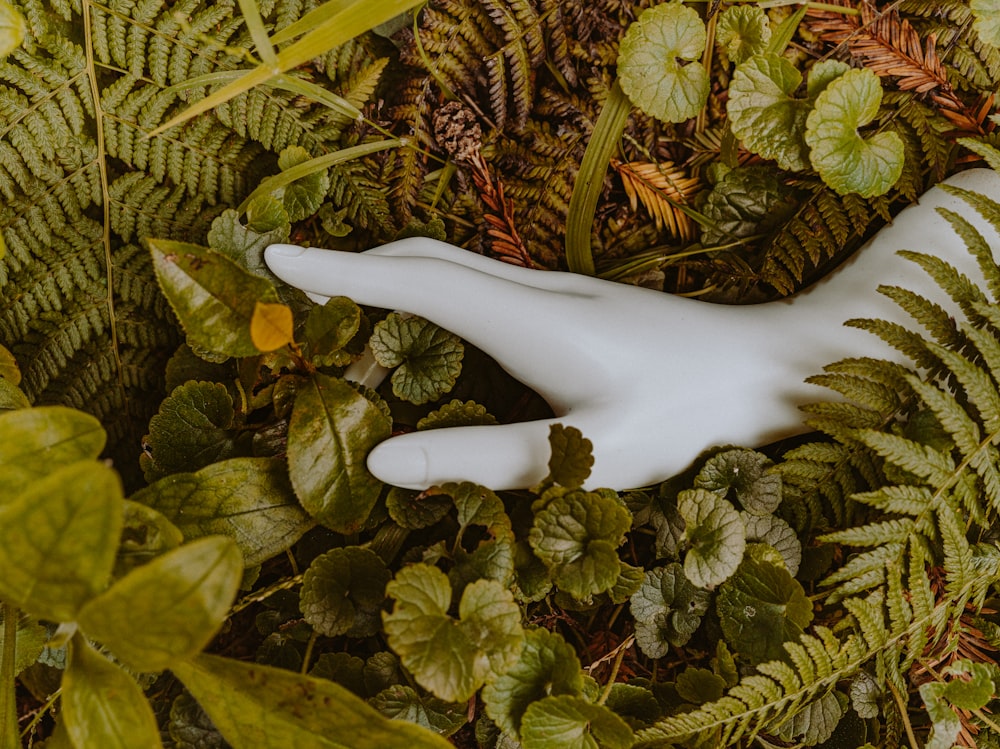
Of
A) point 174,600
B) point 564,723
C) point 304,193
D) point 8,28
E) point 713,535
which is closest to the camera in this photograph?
point 174,600

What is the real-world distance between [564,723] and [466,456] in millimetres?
436

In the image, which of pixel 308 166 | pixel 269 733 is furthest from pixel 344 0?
pixel 269 733

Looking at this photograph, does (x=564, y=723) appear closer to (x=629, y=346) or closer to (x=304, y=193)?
(x=629, y=346)

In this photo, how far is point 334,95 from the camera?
4.15 feet

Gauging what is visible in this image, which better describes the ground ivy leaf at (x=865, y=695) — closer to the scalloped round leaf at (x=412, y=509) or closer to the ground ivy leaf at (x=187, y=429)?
the scalloped round leaf at (x=412, y=509)

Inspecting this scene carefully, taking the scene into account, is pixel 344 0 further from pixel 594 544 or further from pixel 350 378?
pixel 594 544

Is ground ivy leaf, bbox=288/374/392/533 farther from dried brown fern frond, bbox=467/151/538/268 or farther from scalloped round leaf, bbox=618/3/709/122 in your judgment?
scalloped round leaf, bbox=618/3/709/122

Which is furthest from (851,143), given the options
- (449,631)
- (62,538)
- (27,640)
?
(27,640)

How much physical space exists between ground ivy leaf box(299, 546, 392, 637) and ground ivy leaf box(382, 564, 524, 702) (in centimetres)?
14

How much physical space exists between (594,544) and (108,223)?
1.06 meters

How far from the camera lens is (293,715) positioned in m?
0.91

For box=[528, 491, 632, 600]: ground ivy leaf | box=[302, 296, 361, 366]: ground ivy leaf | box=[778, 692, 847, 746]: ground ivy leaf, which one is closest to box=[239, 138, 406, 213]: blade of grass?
box=[302, 296, 361, 366]: ground ivy leaf

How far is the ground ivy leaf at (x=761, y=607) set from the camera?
117 cm

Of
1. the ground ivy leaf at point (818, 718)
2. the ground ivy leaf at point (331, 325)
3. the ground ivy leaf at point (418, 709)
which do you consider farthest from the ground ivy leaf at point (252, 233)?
the ground ivy leaf at point (818, 718)
